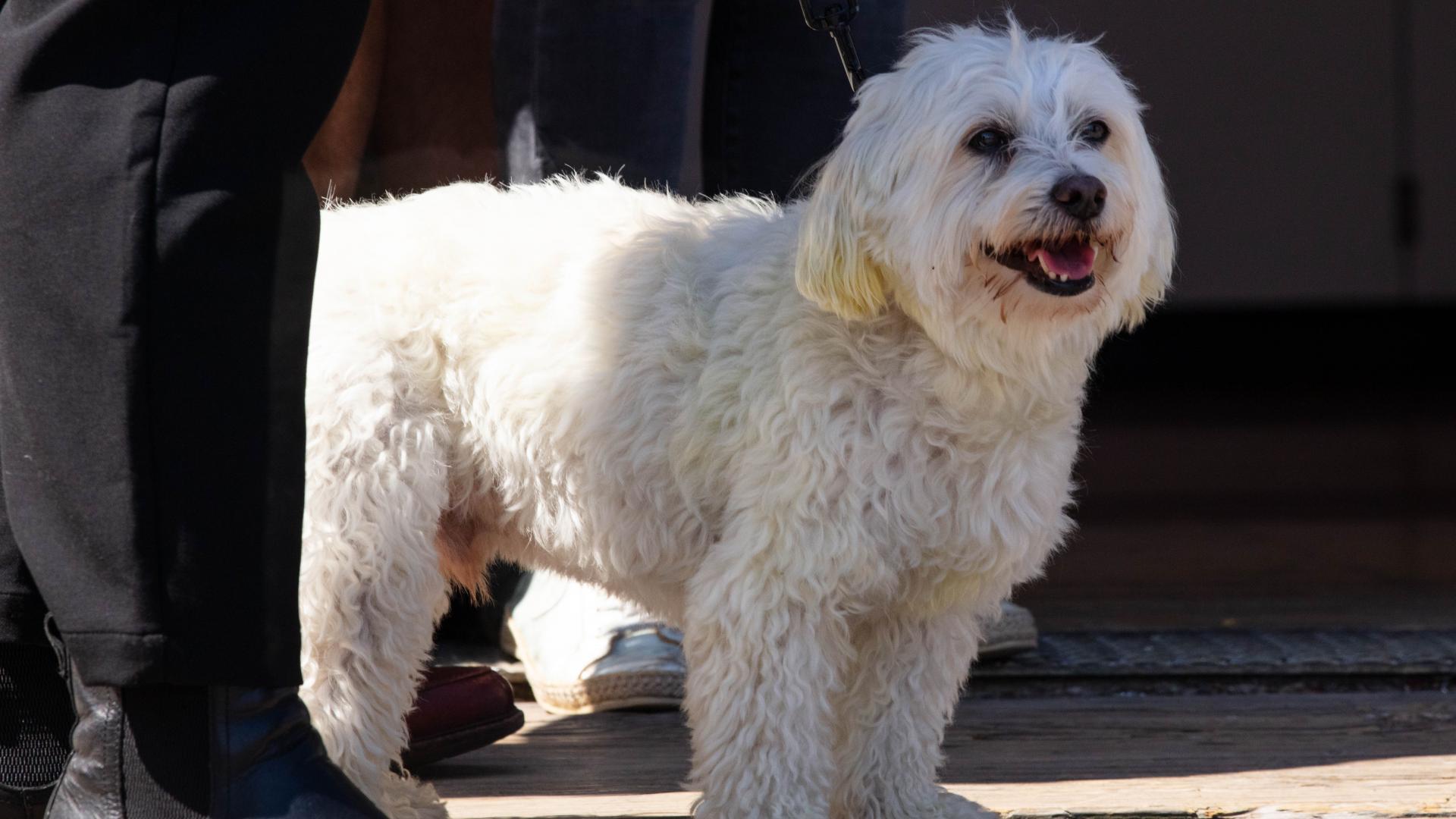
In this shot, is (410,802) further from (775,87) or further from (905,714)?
(775,87)

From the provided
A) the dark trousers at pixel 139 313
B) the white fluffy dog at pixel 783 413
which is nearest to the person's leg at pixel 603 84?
the white fluffy dog at pixel 783 413

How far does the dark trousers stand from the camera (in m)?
1.39

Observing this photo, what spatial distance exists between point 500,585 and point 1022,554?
1.52 metres

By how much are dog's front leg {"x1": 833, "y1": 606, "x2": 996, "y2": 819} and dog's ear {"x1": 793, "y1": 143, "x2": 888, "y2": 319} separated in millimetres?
459

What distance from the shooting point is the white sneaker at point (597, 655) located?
2697 millimetres

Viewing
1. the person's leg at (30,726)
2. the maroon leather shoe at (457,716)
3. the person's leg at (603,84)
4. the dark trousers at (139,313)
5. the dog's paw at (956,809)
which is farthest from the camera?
the person's leg at (603,84)

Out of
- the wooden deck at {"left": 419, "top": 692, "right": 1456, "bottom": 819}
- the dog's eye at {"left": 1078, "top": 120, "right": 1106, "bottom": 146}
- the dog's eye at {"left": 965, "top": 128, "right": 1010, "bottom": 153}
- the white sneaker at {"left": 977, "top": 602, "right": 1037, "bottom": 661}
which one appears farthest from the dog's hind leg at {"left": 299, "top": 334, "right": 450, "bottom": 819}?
the white sneaker at {"left": 977, "top": 602, "right": 1037, "bottom": 661}

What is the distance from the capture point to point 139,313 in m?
1.39

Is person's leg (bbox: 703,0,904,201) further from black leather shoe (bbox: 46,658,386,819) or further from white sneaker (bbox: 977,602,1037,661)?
black leather shoe (bbox: 46,658,386,819)

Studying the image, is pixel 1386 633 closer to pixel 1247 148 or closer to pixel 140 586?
pixel 140 586

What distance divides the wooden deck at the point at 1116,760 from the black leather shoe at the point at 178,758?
0.69 m

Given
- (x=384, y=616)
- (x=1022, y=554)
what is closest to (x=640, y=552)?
(x=384, y=616)

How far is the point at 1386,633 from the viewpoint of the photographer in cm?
321

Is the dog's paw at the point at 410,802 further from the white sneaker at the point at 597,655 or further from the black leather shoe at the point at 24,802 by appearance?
the white sneaker at the point at 597,655
